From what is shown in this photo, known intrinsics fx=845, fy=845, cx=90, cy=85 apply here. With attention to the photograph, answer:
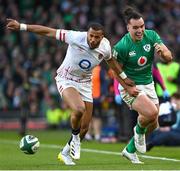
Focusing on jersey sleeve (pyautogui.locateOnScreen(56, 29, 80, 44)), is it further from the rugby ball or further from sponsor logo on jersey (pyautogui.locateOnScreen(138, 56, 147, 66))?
the rugby ball

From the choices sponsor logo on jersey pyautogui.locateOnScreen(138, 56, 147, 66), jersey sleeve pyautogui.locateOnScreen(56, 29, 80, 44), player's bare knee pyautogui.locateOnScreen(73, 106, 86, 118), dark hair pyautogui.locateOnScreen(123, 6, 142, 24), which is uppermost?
dark hair pyautogui.locateOnScreen(123, 6, 142, 24)

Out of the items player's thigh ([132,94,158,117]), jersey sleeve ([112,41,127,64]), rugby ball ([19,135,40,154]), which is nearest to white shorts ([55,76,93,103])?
jersey sleeve ([112,41,127,64])

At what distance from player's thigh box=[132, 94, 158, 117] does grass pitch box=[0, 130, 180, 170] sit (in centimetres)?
80

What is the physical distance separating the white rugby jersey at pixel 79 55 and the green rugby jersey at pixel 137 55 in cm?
24

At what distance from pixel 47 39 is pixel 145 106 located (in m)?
17.5

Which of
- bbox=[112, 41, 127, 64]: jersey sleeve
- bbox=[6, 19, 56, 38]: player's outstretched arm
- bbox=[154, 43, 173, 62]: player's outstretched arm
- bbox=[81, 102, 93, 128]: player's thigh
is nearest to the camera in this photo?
bbox=[154, 43, 173, 62]: player's outstretched arm

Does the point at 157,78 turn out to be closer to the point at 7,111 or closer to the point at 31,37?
the point at 7,111

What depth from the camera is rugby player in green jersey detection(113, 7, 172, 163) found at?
13266 millimetres

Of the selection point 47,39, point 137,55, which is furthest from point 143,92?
point 47,39

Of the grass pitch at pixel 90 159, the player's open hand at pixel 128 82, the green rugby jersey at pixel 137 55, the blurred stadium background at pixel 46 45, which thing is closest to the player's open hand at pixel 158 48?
the green rugby jersey at pixel 137 55

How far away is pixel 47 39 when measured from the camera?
30406 millimetres

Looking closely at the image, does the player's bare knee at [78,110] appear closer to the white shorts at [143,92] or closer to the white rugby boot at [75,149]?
the white rugby boot at [75,149]

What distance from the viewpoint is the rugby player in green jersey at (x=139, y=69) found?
1327 cm

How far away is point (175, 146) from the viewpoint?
18422 millimetres
